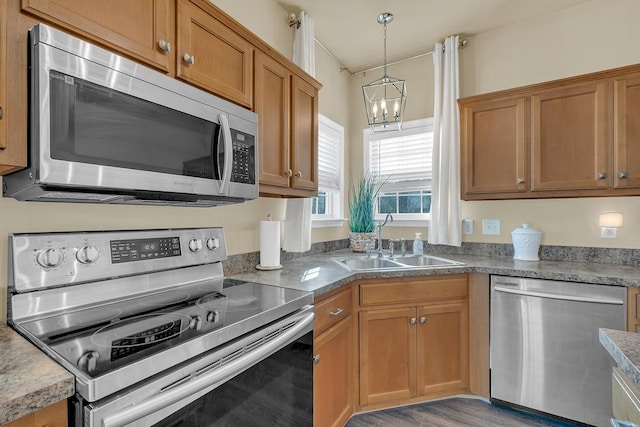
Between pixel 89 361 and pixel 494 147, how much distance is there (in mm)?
2556

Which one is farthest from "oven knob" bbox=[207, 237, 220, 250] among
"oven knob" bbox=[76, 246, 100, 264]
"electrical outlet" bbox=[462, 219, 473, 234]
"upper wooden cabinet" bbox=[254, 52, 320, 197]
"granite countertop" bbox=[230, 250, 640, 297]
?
"electrical outlet" bbox=[462, 219, 473, 234]

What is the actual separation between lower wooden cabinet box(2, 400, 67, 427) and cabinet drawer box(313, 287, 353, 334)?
1.01 metres

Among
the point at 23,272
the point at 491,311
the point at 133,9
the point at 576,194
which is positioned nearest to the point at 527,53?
the point at 576,194

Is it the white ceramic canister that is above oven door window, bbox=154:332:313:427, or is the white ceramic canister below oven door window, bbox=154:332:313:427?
above

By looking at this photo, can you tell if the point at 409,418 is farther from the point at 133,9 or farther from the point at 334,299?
the point at 133,9

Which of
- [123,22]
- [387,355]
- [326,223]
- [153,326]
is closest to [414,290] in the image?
[387,355]

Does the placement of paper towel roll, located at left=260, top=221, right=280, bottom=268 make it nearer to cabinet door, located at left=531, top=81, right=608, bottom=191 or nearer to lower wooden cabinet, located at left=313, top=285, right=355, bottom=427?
lower wooden cabinet, located at left=313, top=285, right=355, bottom=427

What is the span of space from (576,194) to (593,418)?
1309 mm

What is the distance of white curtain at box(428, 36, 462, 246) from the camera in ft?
8.61

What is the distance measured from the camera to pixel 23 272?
3.27ft

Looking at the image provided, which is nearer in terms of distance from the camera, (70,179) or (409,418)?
(70,179)

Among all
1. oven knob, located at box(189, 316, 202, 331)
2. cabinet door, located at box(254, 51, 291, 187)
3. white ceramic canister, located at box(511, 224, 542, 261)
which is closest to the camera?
Answer: oven knob, located at box(189, 316, 202, 331)

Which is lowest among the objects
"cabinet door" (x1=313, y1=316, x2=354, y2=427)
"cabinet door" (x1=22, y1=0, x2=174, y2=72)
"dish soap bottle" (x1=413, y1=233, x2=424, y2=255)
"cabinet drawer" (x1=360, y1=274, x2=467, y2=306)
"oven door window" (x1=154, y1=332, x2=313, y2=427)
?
"cabinet door" (x1=313, y1=316, x2=354, y2=427)

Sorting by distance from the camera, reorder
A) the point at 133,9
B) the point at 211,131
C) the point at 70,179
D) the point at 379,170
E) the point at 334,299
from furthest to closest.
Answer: the point at 379,170
the point at 334,299
the point at 211,131
the point at 133,9
the point at 70,179
